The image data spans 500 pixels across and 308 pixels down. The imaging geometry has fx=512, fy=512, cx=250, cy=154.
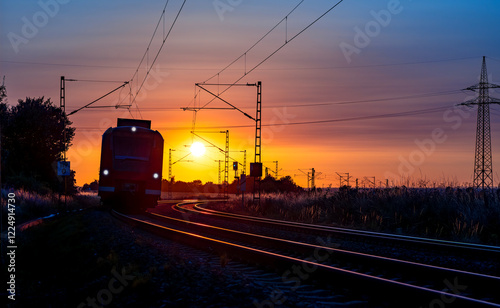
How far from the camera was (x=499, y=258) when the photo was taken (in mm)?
10172

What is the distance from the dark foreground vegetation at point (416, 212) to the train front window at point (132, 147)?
7560 mm

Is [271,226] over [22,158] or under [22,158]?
under

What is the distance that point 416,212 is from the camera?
17.8 metres

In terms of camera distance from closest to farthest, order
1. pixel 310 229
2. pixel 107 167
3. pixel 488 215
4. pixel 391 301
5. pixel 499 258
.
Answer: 1. pixel 391 301
2. pixel 499 258
3. pixel 488 215
4. pixel 310 229
5. pixel 107 167

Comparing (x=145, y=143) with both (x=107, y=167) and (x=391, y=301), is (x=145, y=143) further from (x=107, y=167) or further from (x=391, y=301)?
(x=391, y=301)

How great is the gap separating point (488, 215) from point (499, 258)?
18.3 feet

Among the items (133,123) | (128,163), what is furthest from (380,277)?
(133,123)

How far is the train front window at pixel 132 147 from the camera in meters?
24.0

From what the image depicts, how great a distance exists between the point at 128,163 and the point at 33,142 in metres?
19.7

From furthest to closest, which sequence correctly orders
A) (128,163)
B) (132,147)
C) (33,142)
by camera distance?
(33,142) < (128,163) < (132,147)

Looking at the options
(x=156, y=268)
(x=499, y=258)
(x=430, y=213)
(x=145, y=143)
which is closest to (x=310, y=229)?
(x=430, y=213)

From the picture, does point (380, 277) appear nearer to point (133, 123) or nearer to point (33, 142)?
point (133, 123)

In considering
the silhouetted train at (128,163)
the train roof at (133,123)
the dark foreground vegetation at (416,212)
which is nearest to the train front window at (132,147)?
the silhouetted train at (128,163)

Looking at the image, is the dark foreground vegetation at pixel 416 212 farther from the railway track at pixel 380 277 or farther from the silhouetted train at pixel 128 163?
the silhouetted train at pixel 128 163
